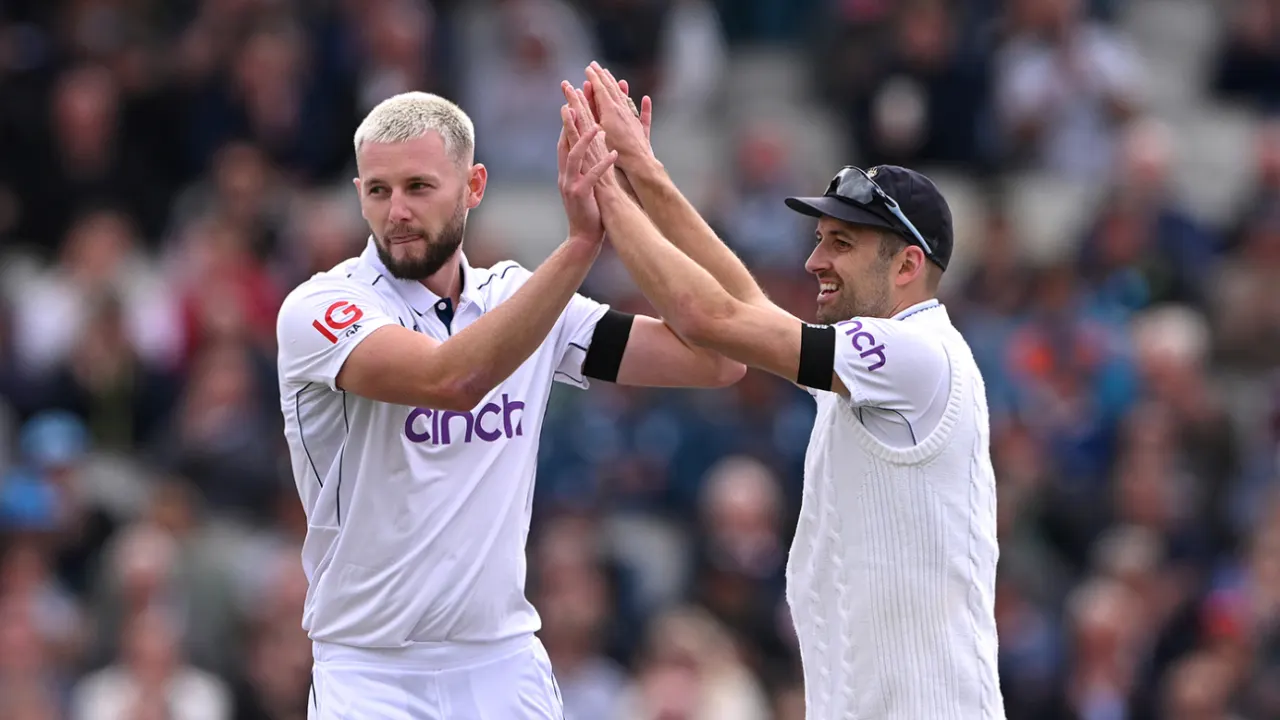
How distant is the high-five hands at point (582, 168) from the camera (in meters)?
6.16

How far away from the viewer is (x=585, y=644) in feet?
34.6

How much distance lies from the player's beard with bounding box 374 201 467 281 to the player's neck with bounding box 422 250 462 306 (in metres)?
0.04

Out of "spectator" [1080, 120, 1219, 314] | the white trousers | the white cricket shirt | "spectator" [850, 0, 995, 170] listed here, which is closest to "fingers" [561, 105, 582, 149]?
the white cricket shirt

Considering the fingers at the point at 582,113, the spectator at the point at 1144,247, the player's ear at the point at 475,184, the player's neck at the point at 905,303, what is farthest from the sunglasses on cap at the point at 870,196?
the spectator at the point at 1144,247

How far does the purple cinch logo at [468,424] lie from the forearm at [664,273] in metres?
0.54

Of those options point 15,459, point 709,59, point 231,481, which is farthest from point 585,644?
point 709,59

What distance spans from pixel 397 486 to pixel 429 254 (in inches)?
26.6

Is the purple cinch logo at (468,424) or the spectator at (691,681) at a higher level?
the purple cinch logo at (468,424)

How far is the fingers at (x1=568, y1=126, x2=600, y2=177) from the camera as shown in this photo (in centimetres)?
620

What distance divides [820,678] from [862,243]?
1.24 metres

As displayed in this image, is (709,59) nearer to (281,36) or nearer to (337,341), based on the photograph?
(281,36)

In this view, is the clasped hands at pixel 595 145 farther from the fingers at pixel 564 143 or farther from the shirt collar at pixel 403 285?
the shirt collar at pixel 403 285

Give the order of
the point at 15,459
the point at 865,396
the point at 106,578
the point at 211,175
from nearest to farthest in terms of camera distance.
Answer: the point at 865,396
the point at 106,578
the point at 15,459
the point at 211,175

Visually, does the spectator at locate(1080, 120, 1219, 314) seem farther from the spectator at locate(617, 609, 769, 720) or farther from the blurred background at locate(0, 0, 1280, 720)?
the spectator at locate(617, 609, 769, 720)
